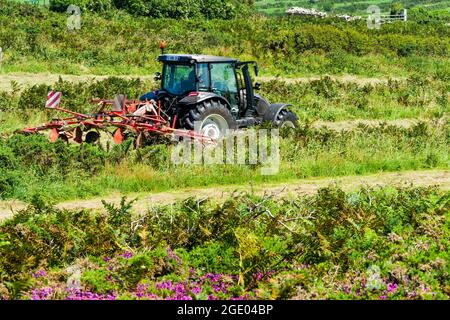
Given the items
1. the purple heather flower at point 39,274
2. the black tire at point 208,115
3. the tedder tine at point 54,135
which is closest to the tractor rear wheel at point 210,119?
the black tire at point 208,115

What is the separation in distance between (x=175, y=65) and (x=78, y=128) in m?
2.41

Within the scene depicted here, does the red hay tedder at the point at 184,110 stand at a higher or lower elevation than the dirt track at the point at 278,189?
higher

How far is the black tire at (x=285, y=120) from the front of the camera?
15709 millimetres

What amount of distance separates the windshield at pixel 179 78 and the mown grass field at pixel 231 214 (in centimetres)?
163

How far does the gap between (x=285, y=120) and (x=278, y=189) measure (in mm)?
4112

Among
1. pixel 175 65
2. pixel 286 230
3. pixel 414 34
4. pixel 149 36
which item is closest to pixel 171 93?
pixel 175 65

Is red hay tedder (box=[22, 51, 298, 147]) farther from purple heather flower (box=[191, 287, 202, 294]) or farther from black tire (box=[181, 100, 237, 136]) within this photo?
purple heather flower (box=[191, 287, 202, 294])

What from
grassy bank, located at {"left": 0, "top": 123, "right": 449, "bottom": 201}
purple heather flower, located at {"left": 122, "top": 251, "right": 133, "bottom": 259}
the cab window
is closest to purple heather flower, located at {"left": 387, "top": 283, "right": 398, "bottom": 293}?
purple heather flower, located at {"left": 122, "top": 251, "right": 133, "bottom": 259}

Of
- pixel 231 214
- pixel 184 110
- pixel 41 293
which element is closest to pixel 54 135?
pixel 184 110

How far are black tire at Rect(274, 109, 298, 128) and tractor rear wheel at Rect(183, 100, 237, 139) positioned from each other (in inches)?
41.9

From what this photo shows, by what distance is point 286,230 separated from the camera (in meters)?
8.57

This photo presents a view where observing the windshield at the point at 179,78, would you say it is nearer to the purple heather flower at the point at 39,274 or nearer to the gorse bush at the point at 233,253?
the gorse bush at the point at 233,253

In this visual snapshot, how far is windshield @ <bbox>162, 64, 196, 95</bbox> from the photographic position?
15019 millimetres

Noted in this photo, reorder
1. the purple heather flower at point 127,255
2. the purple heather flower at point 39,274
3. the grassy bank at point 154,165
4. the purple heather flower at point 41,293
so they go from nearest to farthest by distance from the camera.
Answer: the purple heather flower at point 41,293
the purple heather flower at point 39,274
the purple heather flower at point 127,255
the grassy bank at point 154,165
